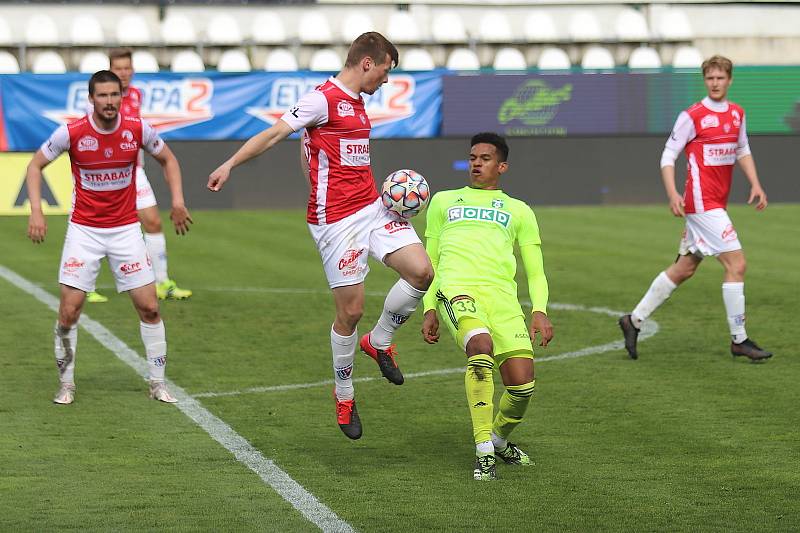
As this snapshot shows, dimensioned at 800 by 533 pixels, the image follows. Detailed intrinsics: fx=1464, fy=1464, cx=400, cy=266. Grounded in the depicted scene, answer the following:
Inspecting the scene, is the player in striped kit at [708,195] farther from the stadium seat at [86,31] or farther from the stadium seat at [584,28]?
the stadium seat at [584,28]

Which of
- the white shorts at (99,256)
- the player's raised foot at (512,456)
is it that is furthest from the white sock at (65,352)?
the player's raised foot at (512,456)

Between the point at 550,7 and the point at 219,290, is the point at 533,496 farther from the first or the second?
the point at 550,7

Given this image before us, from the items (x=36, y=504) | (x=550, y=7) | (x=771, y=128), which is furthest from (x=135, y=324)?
(x=550, y=7)

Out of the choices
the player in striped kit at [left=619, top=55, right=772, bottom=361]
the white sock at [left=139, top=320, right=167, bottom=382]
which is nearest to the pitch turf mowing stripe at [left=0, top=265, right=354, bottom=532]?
the white sock at [left=139, top=320, right=167, bottom=382]

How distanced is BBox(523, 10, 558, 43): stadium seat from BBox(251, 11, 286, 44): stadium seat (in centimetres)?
563

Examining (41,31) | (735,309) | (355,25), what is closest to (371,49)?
(735,309)

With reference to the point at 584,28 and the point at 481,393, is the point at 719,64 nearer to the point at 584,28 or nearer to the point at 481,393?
the point at 481,393

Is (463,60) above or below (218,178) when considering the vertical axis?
above

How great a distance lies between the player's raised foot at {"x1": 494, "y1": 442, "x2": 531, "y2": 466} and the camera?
7.33 m

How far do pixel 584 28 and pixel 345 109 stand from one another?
1060 inches

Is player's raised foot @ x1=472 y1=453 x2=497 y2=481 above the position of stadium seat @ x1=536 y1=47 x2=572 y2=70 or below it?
below

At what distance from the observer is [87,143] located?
8.73m

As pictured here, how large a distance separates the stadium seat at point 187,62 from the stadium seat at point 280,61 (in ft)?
4.61

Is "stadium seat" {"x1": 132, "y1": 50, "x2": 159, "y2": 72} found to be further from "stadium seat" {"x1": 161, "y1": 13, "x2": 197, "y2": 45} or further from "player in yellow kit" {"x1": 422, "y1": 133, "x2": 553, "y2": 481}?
"player in yellow kit" {"x1": 422, "y1": 133, "x2": 553, "y2": 481}
